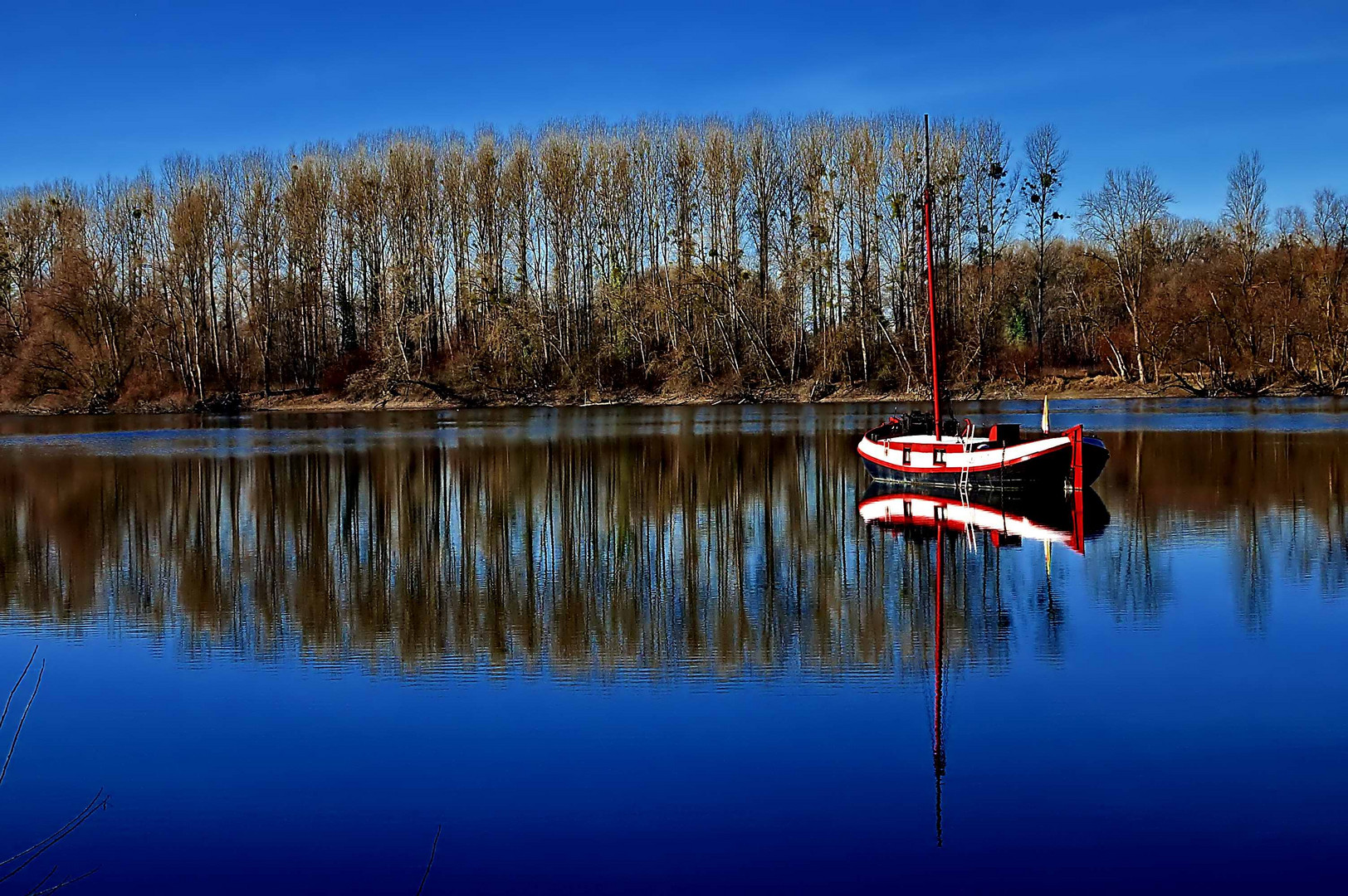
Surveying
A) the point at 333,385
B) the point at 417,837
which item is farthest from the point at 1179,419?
the point at 333,385

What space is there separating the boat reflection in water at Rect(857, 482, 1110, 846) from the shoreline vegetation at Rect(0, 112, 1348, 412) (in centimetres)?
4577

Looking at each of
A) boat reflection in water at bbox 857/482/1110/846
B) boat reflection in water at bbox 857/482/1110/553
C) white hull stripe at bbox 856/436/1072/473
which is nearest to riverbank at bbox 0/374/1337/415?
white hull stripe at bbox 856/436/1072/473

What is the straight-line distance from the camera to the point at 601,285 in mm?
84875

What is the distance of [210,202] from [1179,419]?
64265mm

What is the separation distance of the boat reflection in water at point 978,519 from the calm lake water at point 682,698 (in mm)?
249

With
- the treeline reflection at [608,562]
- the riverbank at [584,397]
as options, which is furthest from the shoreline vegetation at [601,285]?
the treeline reflection at [608,562]

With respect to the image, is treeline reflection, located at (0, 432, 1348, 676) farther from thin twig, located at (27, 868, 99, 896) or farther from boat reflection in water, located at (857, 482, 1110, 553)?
thin twig, located at (27, 868, 99, 896)

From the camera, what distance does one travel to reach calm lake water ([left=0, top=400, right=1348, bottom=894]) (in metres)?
7.88

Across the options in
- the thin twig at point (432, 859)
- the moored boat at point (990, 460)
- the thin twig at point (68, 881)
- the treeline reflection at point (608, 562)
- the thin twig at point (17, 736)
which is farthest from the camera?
the moored boat at point (990, 460)

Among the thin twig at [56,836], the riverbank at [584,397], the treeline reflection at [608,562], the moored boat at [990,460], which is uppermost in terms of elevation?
the riverbank at [584,397]

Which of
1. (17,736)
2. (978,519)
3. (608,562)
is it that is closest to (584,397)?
(978,519)

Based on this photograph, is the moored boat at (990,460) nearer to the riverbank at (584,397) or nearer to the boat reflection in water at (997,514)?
the boat reflection in water at (997,514)

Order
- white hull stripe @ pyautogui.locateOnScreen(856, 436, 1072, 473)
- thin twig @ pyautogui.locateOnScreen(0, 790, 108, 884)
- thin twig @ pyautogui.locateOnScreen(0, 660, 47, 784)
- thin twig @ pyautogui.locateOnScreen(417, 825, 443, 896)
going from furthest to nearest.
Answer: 1. white hull stripe @ pyautogui.locateOnScreen(856, 436, 1072, 473)
2. thin twig @ pyautogui.locateOnScreen(0, 790, 108, 884)
3. thin twig @ pyautogui.locateOnScreen(0, 660, 47, 784)
4. thin twig @ pyautogui.locateOnScreen(417, 825, 443, 896)

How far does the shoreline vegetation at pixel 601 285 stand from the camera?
250ft
